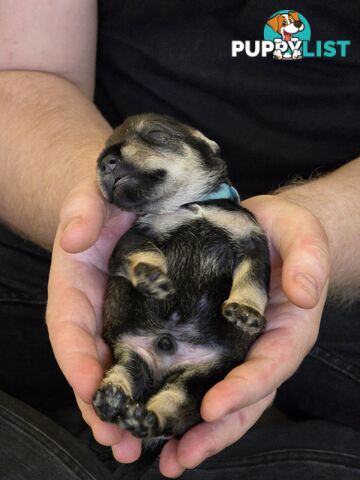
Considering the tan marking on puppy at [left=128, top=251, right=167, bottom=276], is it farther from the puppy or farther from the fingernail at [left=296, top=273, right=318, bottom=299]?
the puppy

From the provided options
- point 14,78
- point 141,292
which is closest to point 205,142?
point 141,292

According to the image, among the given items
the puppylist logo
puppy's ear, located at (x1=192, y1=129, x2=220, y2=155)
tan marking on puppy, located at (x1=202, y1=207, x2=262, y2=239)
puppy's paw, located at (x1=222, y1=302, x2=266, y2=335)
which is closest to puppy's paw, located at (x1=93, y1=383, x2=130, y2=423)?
puppy's paw, located at (x1=222, y1=302, x2=266, y2=335)

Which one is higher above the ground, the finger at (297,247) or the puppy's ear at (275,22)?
the puppy's ear at (275,22)

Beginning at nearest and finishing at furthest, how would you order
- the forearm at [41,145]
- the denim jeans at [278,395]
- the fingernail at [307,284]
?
the fingernail at [307,284] → the denim jeans at [278,395] → the forearm at [41,145]

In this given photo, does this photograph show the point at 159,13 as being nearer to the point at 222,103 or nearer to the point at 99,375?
the point at 222,103

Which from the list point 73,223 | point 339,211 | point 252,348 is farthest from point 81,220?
point 339,211

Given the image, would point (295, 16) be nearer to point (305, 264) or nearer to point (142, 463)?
point (305, 264)

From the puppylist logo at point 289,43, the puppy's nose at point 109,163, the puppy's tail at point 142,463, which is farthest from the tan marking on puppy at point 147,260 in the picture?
the puppylist logo at point 289,43

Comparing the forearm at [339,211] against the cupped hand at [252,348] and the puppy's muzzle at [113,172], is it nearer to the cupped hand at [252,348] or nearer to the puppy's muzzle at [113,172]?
the cupped hand at [252,348]
